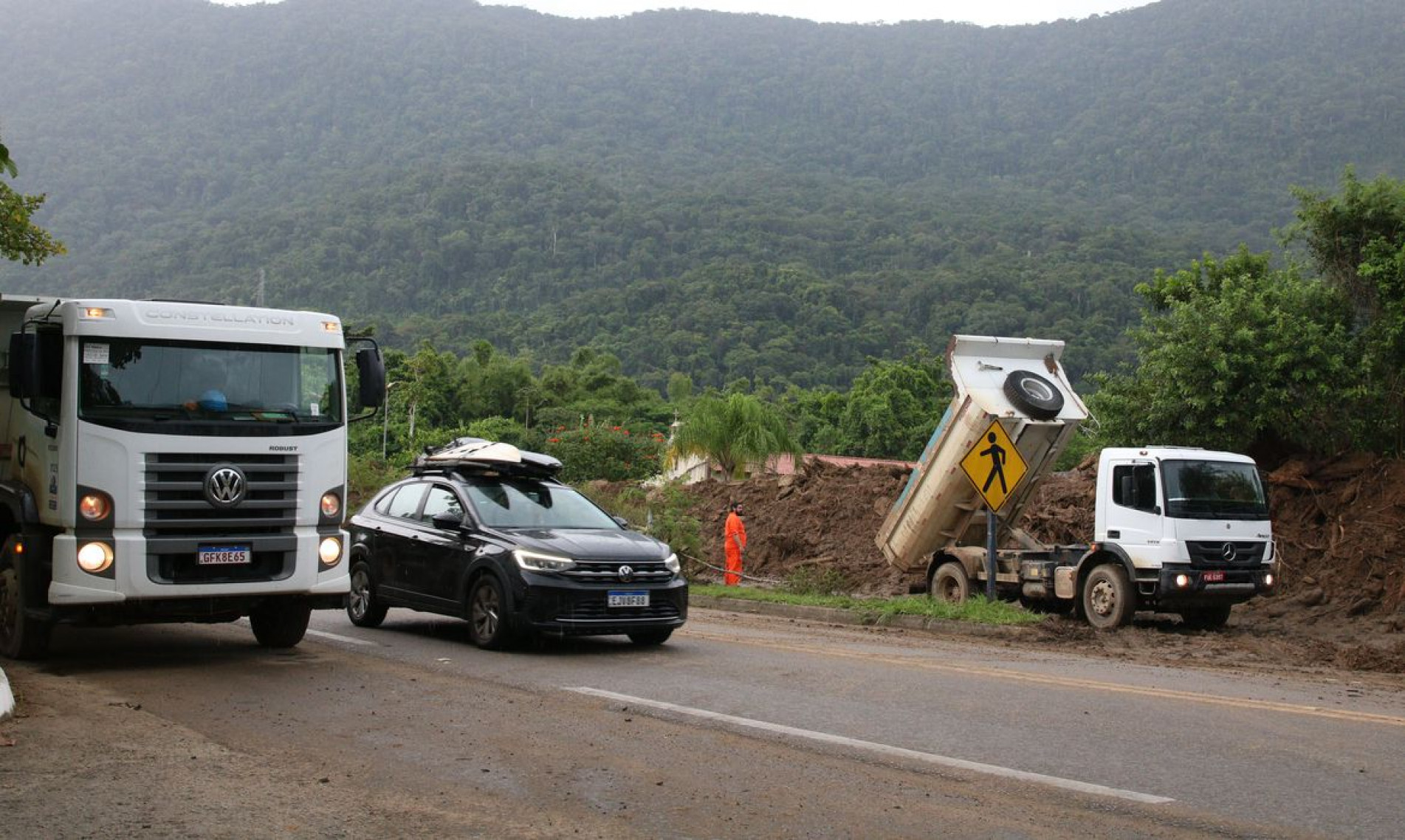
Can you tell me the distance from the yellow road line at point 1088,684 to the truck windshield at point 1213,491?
604 cm

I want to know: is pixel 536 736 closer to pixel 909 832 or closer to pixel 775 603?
pixel 909 832

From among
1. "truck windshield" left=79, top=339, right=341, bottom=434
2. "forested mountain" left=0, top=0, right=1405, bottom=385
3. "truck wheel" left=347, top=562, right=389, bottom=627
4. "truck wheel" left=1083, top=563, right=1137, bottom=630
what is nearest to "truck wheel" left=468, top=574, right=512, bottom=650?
"truck wheel" left=347, top=562, right=389, bottom=627

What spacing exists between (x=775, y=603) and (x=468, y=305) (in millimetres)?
115544

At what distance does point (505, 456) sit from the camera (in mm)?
13734

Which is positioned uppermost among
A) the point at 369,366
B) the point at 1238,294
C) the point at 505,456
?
the point at 1238,294

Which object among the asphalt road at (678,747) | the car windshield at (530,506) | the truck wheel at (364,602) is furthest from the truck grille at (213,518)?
the truck wheel at (364,602)

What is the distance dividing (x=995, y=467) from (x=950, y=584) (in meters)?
2.86

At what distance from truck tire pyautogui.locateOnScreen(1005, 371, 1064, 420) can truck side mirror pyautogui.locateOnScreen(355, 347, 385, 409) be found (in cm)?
1018

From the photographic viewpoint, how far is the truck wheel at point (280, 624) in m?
12.2

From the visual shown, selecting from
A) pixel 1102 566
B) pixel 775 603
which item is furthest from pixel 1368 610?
pixel 775 603

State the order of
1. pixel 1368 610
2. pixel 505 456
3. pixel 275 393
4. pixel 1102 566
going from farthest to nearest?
pixel 1368 610 < pixel 1102 566 < pixel 505 456 < pixel 275 393

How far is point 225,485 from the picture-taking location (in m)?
10.7

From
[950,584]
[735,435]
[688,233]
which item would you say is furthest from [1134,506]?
[688,233]

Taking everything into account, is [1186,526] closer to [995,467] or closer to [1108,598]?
[1108,598]
